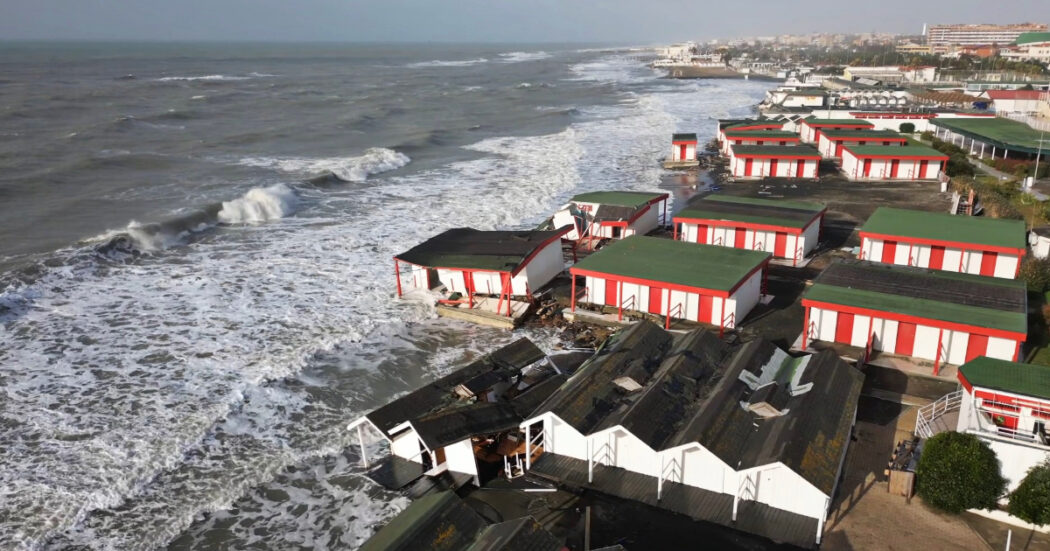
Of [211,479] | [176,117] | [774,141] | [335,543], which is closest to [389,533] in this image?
[335,543]

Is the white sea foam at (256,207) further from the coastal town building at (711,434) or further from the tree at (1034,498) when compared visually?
the tree at (1034,498)

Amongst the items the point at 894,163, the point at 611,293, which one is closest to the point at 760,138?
the point at 894,163

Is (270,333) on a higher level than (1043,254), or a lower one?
lower

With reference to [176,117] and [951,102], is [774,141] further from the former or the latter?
Answer: [176,117]

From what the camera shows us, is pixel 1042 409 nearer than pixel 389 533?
No

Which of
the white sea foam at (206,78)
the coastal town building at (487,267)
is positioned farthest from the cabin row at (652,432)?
the white sea foam at (206,78)

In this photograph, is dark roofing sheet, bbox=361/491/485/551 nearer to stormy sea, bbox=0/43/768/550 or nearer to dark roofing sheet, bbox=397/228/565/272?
stormy sea, bbox=0/43/768/550

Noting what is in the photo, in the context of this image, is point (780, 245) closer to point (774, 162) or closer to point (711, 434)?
point (711, 434)

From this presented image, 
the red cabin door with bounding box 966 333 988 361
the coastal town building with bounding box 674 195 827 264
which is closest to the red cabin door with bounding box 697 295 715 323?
the red cabin door with bounding box 966 333 988 361
